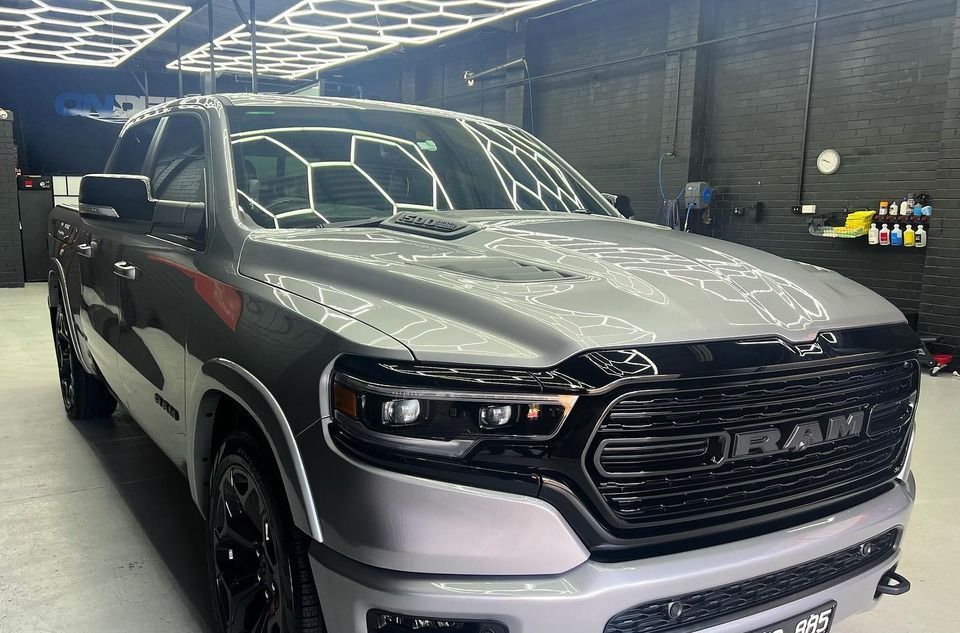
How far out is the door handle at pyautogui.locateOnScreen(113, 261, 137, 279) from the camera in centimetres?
244

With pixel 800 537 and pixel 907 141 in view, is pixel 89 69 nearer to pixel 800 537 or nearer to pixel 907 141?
pixel 907 141

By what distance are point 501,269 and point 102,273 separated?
6.41 ft

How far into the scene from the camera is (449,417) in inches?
47.9

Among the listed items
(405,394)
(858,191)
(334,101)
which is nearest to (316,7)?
(858,191)

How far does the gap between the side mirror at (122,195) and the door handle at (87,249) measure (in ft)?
1.91

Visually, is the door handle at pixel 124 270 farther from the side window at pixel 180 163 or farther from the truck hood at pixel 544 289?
the truck hood at pixel 544 289

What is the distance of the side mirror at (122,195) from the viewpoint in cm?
215

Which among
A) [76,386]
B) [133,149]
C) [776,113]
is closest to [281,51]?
[776,113]

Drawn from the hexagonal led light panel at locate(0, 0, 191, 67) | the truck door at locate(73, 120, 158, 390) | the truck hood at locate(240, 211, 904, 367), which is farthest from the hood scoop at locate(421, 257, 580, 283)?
the hexagonal led light panel at locate(0, 0, 191, 67)

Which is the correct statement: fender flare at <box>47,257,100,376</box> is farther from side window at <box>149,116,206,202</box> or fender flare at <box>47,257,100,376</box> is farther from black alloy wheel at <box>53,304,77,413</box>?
side window at <box>149,116,206,202</box>

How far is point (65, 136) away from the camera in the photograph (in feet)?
53.6

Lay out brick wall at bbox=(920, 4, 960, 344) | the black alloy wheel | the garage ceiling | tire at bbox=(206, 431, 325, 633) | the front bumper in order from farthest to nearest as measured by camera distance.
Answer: the garage ceiling → brick wall at bbox=(920, 4, 960, 344) → the black alloy wheel → tire at bbox=(206, 431, 325, 633) → the front bumper

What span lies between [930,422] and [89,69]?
1799 cm

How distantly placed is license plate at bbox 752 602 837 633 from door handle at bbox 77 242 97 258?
2.78 m
